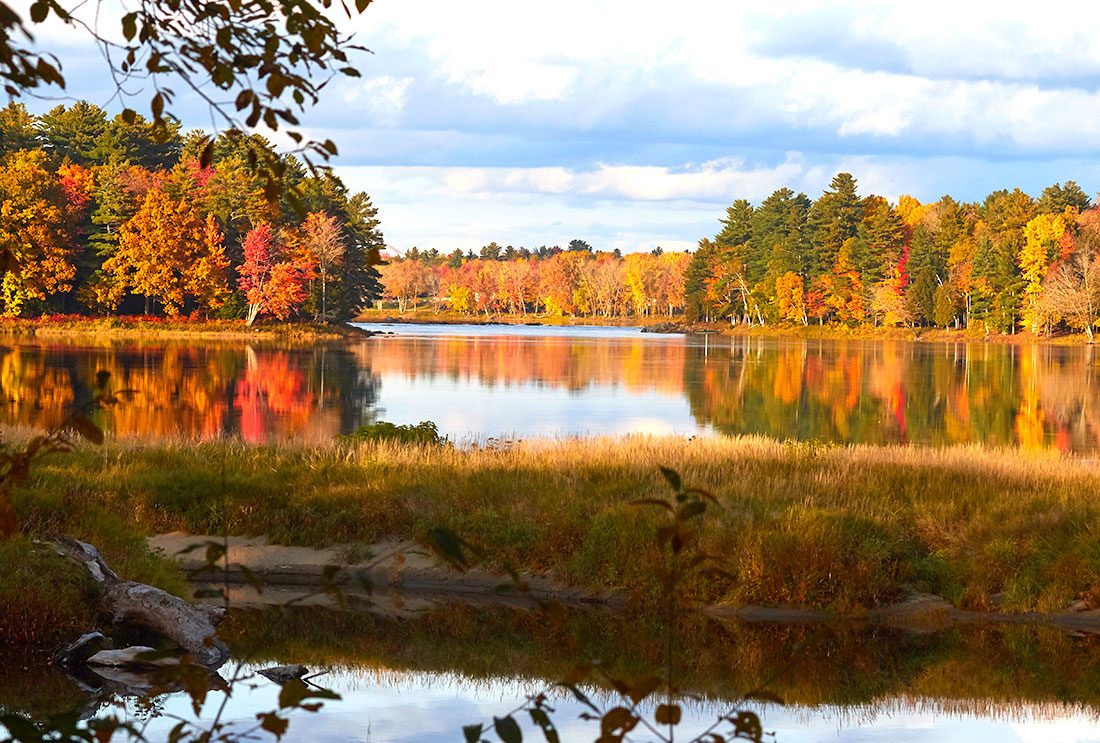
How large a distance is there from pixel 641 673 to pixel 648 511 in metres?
4.19

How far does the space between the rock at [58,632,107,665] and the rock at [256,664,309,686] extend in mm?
1720

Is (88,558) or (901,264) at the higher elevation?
(901,264)

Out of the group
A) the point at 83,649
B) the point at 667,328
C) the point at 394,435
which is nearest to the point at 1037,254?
the point at 667,328

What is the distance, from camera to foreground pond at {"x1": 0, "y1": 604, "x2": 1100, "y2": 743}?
1156 cm

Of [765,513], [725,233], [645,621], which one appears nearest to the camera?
[645,621]

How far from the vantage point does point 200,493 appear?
60.8 ft

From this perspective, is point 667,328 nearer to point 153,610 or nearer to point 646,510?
point 646,510

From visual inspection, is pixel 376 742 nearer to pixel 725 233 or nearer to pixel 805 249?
pixel 805 249

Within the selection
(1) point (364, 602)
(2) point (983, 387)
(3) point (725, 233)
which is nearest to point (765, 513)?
(1) point (364, 602)

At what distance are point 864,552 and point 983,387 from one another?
4755cm

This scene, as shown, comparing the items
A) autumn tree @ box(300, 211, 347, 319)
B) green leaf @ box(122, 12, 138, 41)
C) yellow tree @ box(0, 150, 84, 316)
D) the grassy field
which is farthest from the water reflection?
green leaf @ box(122, 12, 138, 41)

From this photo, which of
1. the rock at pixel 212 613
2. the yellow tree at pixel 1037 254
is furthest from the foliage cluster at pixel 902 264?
the rock at pixel 212 613

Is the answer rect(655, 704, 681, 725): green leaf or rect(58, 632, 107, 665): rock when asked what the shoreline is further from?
rect(655, 704, 681, 725): green leaf

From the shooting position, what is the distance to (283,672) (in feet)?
41.7
